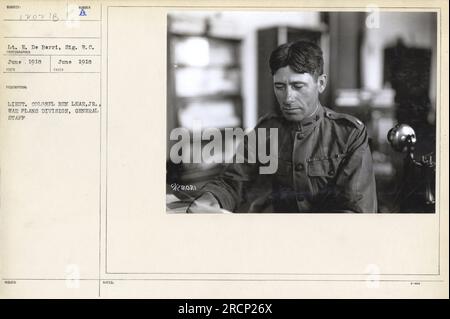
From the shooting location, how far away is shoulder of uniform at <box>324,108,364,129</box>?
614 millimetres

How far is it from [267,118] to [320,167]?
92 mm

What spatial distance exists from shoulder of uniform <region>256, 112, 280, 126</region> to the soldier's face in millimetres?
11

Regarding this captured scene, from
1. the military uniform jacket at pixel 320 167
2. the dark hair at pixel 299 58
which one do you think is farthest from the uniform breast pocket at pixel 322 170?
the dark hair at pixel 299 58

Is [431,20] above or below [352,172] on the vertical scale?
above

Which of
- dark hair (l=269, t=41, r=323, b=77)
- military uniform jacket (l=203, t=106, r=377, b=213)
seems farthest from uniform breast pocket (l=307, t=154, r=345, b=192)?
dark hair (l=269, t=41, r=323, b=77)

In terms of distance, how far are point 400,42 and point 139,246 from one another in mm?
425

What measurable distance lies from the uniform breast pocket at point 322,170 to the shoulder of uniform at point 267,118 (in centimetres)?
7

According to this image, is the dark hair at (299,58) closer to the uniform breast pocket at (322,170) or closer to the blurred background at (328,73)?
the blurred background at (328,73)

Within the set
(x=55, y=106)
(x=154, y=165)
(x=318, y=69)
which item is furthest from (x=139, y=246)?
(x=318, y=69)

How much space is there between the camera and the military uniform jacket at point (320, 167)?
618 mm

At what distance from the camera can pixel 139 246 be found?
631 millimetres

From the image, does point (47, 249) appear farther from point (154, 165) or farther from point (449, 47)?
point (449, 47)
